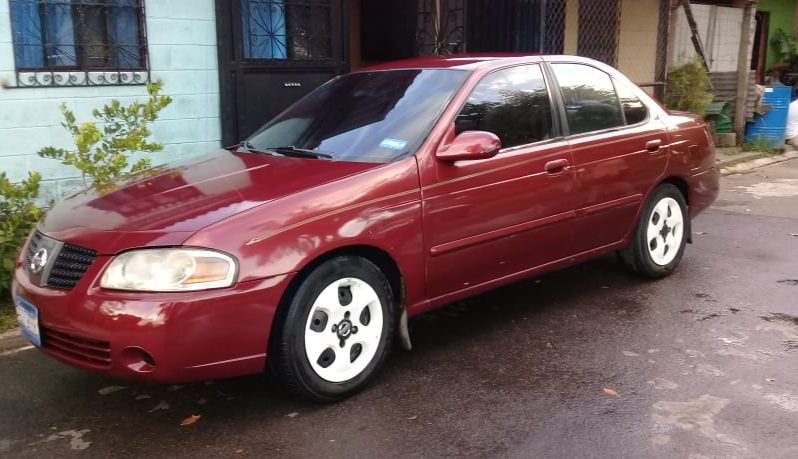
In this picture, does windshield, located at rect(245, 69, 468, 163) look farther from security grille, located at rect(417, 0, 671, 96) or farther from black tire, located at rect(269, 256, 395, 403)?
security grille, located at rect(417, 0, 671, 96)

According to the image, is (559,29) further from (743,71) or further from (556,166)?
(556,166)

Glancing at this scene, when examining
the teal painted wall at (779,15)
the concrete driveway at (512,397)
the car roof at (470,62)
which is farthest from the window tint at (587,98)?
the teal painted wall at (779,15)

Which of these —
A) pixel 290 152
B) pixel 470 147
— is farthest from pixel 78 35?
pixel 470 147

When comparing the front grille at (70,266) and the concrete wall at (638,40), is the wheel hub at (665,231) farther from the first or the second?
the concrete wall at (638,40)

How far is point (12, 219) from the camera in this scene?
492 cm

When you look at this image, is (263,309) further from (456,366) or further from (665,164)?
(665,164)

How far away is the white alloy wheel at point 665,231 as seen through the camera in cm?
541

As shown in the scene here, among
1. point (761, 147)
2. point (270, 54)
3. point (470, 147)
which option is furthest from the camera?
point (761, 147)

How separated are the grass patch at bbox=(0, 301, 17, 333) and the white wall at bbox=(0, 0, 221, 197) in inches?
60.7

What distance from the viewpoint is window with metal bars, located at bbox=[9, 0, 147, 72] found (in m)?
6.01

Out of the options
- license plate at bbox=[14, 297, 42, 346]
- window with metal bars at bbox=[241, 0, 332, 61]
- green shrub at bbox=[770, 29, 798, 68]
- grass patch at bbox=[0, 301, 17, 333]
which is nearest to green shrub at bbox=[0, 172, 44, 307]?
grass patch at bbox=[0, 301, 17, 333]

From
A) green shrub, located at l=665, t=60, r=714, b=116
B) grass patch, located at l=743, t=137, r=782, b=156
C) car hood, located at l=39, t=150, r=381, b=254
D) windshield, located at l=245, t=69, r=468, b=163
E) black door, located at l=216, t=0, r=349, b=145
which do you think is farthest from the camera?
grass patch, located at l=743, t=137, r=782, b=156

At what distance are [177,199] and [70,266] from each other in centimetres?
56

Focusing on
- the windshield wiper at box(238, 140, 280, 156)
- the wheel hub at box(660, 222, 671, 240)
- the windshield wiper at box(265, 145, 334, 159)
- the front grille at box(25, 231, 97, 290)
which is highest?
the windshield wiper at box(265, 145, 334, 159)
